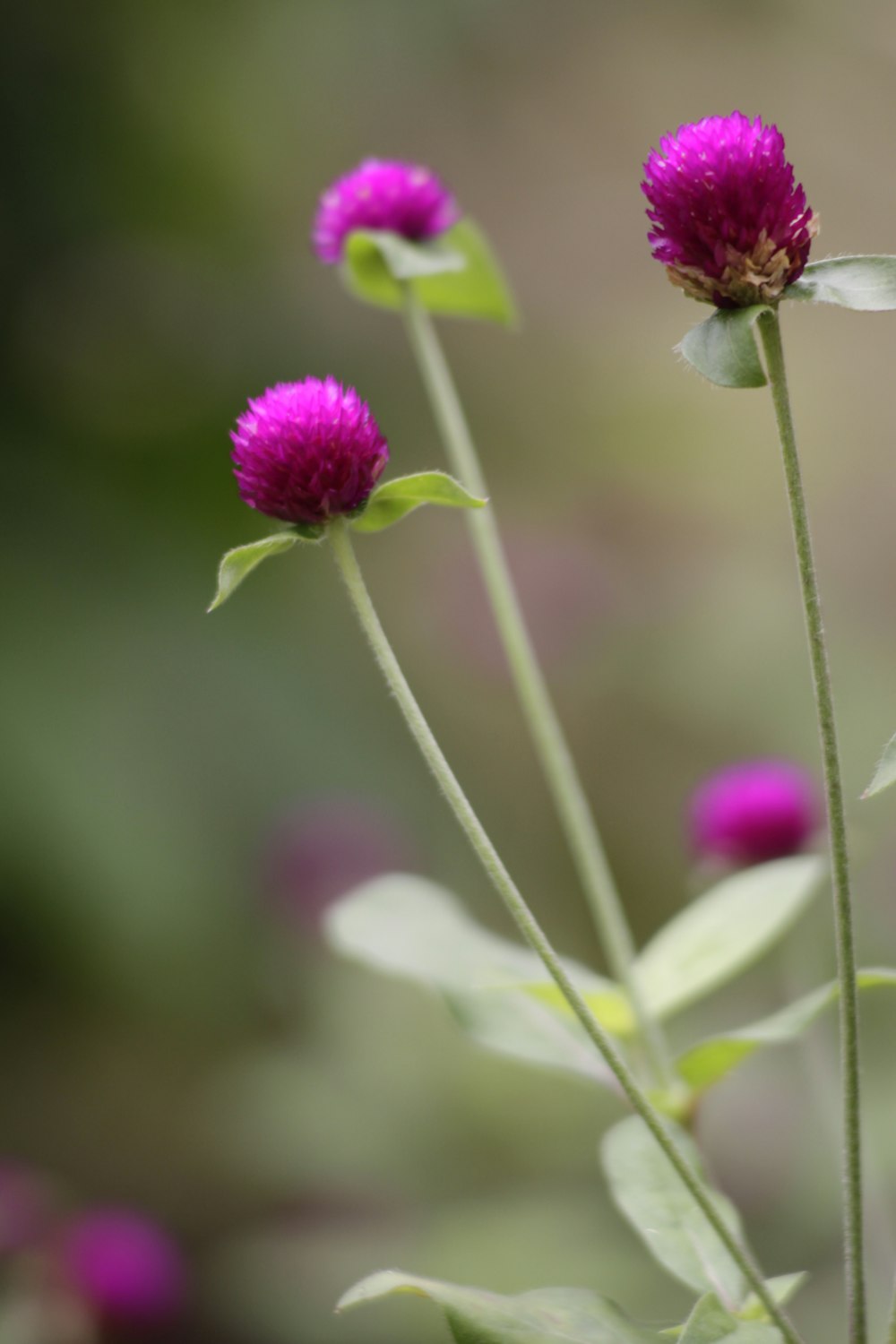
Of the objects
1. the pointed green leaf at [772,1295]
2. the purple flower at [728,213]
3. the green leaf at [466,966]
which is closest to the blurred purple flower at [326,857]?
the green leaf at [466,966]

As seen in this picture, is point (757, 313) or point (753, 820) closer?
point (757, 313)

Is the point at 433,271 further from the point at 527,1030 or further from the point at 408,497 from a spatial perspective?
the point at 527,1030

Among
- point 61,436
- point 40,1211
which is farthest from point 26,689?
point 40,1211

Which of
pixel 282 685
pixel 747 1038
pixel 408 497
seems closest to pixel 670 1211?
pixel 747 1038

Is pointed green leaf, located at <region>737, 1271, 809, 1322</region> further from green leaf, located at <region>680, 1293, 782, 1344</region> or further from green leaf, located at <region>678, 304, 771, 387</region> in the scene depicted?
green leaf, located at <region>678, 304, 771, 387</region>

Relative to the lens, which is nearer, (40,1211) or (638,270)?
(40,1211)

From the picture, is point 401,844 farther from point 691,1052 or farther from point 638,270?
point 638,270
